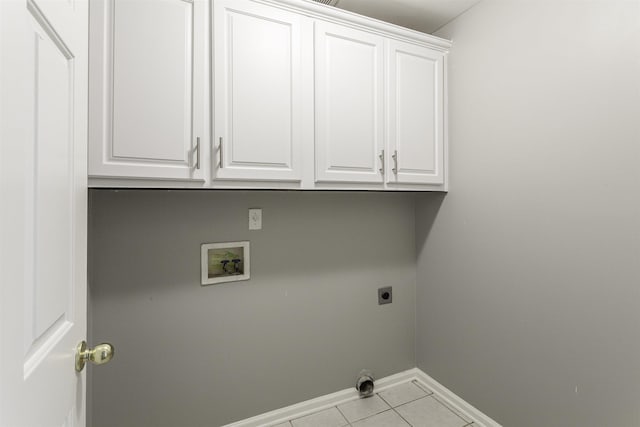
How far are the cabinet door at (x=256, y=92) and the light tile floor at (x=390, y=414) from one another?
141 centimetres

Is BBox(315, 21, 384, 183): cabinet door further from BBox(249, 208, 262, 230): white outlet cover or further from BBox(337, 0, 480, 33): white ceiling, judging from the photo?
BBox(249, 208, 262, 230): white outlet cover

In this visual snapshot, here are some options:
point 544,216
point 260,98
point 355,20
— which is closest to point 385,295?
point 544,216

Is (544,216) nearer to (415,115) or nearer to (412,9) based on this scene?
(415,115)

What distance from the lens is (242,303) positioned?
1693 mm

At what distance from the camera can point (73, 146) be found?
0.69 meters

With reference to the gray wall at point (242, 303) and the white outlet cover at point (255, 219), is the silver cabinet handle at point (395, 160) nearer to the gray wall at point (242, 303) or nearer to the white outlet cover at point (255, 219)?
the gray wall at point (242, 303)

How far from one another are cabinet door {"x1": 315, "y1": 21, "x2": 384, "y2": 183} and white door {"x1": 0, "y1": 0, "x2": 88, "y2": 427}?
3.14ft

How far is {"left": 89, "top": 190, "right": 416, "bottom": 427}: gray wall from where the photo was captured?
4.75 ft

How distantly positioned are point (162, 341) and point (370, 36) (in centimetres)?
189

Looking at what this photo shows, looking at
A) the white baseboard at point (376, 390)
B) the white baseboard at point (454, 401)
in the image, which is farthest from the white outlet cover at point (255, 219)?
the white baseboard at point (454, 401)

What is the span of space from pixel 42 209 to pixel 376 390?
2.07 metres

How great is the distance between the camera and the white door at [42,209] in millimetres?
430

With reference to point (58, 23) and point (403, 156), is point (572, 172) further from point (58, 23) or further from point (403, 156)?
point (58, 23)

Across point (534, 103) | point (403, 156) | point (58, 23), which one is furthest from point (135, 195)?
point (534, 103)
